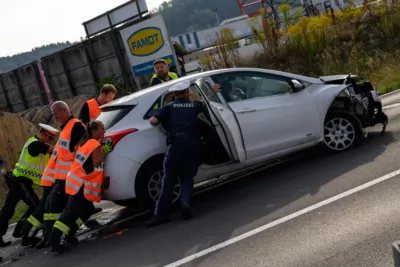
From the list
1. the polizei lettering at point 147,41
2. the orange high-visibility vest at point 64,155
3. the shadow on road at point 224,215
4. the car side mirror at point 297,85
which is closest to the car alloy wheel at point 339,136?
the shadow on road at point 224,215

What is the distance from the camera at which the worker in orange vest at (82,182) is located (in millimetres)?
6766

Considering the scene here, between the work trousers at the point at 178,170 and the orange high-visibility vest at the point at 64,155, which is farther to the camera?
the orange high-visibility vest at the point at 64,155

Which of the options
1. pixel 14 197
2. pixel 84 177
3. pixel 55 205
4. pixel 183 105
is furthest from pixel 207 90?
pixel 14 197

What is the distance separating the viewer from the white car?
7.19 metres

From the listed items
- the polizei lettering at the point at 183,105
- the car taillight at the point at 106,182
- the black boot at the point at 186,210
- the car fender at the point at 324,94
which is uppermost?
the polizei lettering at the point at 183,105

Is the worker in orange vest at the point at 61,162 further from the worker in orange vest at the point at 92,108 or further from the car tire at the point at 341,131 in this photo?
the car tire at the point at 341,131

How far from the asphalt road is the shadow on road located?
14mm

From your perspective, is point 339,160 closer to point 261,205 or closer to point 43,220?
point 261,205

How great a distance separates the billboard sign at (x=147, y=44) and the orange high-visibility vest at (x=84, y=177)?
11109 mm

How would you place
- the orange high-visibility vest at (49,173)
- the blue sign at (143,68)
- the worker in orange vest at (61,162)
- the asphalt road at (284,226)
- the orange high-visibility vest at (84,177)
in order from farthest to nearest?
1. the blue sign at (143,68)
2. the orange high-visibility vest at (49,173)
3. the worker in orange vest at (61,162)
4. the orange high-visibility vest at (84,177)
5. the asphalt road at (284,226)

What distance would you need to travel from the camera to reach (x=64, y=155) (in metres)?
7.16

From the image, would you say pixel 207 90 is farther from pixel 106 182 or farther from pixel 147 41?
pixel 147 41

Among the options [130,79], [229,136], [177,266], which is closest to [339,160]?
[229,136]

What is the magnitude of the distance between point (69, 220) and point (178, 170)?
142cm
